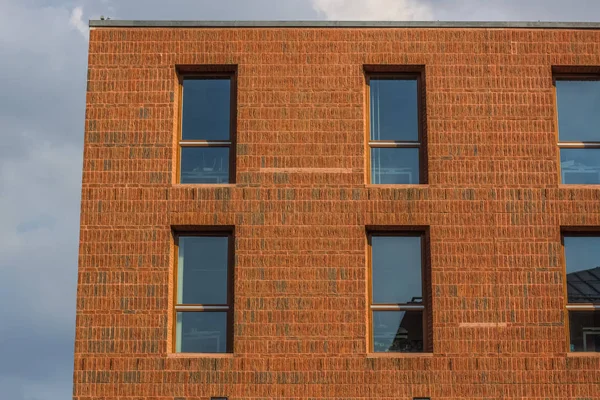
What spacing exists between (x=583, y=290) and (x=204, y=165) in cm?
615

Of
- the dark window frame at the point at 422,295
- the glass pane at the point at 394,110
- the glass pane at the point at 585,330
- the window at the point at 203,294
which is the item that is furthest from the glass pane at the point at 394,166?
the glass pane at the point at 585,330

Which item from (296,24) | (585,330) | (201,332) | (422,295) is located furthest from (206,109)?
(585,330)

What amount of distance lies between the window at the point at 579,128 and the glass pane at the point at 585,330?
2125mm

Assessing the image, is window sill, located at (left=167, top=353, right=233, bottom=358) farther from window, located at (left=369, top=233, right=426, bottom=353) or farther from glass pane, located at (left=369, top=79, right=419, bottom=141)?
glass pane, located at (left=369, top=79, right=419, bottom=141)

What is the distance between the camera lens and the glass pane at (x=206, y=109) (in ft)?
61.7

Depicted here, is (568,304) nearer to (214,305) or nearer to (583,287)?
(583,287)

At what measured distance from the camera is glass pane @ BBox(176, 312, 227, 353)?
58.6ft

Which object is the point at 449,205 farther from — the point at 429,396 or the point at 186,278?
the point at 186,278

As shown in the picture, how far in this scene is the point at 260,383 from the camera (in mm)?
17406

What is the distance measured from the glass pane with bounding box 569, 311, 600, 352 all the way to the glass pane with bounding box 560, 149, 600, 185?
6.97 feet

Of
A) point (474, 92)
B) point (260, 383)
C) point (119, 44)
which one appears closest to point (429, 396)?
point (260, 383)

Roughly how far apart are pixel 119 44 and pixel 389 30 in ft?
14.0

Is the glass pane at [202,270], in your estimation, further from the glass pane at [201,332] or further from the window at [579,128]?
the window at [579,128]

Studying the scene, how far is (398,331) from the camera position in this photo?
704 inches
